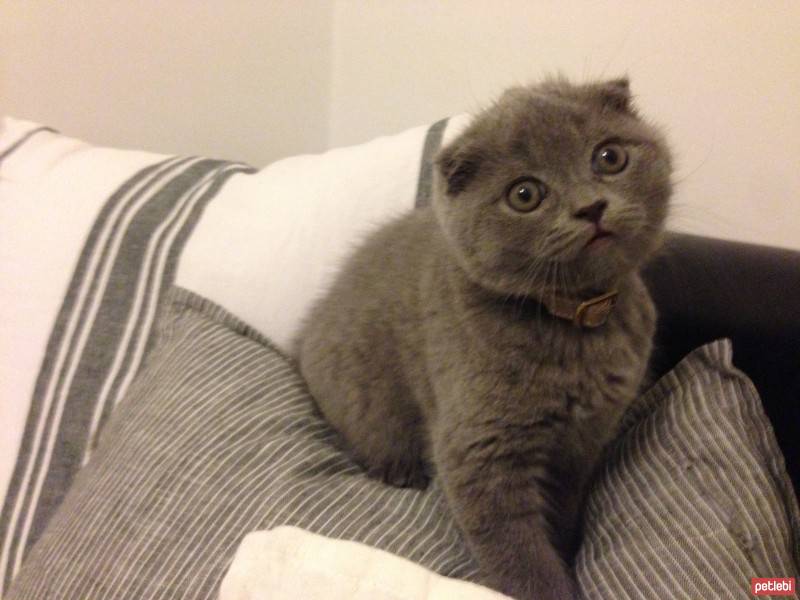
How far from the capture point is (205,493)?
778mm

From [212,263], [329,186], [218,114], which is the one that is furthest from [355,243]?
[218,114]

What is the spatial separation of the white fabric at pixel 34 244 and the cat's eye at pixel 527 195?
826 millimetres

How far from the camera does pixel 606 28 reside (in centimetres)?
119

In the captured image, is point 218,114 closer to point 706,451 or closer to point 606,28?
point 606,28

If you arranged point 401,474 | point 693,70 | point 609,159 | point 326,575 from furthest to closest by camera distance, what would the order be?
1. point 693,70
2. point 401,474
3. point 609,159
4. point 326,575

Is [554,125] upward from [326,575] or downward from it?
upward

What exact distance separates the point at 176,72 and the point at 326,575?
1349mm

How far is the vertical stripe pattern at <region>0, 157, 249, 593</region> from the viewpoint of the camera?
41.3 inches

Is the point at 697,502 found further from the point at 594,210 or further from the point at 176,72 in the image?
the point at 176,72

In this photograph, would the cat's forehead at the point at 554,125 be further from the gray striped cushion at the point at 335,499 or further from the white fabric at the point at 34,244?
the white fabric at the point at 34,244

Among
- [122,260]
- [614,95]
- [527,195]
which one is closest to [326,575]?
[527,195]

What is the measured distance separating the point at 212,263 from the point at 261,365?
26 cm

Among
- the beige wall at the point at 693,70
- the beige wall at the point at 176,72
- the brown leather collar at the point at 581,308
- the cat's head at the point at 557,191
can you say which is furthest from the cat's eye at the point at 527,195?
the beige wall at the point at 176,72

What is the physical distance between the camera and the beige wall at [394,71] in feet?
3.50
